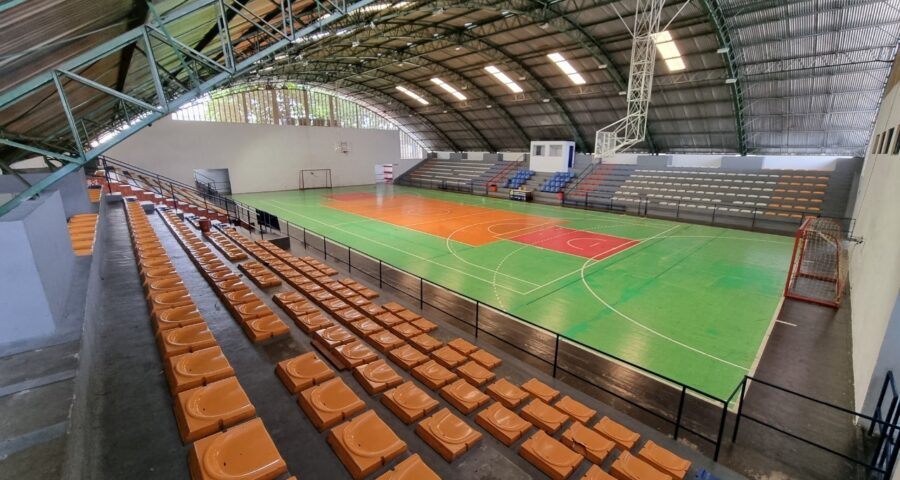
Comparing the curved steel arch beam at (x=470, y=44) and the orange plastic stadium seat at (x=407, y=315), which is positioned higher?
the curved steel arch beam at (x=470, y=44)

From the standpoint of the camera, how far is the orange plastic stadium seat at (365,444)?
3.57 m

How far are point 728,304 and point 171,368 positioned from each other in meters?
Result: 11.8

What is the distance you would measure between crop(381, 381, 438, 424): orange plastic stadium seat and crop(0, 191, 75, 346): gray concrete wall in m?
3.67

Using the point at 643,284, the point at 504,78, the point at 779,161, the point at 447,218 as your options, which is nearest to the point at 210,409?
the point at 643,284

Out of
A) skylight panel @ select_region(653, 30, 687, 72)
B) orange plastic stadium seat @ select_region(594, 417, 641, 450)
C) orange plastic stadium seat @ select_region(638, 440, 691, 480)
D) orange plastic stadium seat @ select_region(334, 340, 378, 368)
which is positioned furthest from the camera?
skylight panel @ select_region(653, 30, 687, 72)

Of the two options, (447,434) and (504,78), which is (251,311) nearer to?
(447,434)

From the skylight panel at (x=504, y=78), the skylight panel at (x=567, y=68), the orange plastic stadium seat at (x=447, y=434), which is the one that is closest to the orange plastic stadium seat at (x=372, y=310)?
the orange plastic stadium seat at (x=447, y=434)

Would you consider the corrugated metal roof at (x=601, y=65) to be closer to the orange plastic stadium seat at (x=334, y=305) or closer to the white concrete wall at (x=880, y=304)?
the orange plastic stadium seat at (x=334, y=305)

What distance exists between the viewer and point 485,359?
20.2 feet

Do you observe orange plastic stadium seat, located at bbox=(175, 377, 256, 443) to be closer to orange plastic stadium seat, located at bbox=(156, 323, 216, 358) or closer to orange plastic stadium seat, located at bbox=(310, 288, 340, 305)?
orange plastic stadium seat, located at bbox=(156, 323, 216, 358)

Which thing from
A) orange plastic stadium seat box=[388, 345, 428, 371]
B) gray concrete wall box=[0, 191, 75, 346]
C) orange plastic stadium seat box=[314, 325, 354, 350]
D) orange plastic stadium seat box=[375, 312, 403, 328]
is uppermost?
gray concrete wall box=[0, 191, 75, 346]

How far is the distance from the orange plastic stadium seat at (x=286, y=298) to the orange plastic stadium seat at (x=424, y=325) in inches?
88.6

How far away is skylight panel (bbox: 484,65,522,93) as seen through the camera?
1096 inches

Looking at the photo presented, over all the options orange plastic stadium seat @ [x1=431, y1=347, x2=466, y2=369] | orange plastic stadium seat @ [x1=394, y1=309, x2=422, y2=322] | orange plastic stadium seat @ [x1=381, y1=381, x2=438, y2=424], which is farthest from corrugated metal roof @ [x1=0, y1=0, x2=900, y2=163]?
orange plastic stadium seat @ [x1=431, y1=347, x2=466, y2=369]
